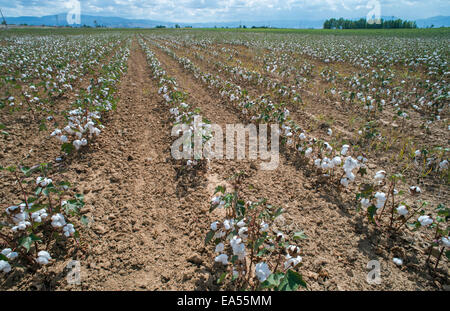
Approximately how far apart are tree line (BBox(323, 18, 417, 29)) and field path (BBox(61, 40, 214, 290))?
95.1 metres

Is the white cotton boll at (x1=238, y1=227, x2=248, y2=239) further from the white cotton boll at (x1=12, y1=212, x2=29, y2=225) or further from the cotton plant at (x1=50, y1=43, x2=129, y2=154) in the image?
the cotton plant at (x1=50, y1=43, x2=129, y2=154)

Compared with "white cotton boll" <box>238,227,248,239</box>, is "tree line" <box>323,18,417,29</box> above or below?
above

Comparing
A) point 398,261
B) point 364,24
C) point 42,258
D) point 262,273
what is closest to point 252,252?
point 262,273

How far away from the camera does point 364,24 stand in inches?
3118

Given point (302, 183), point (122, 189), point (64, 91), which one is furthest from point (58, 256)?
point (64, 91)

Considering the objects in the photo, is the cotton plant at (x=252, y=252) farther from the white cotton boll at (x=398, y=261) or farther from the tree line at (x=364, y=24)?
the tree line at (x=364, y=24)

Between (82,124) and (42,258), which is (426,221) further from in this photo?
(82,124)

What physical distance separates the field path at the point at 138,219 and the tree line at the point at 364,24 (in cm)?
9509

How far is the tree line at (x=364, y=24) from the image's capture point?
2800 inches

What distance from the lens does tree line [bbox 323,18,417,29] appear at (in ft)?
233

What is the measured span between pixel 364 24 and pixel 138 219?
102209 mm

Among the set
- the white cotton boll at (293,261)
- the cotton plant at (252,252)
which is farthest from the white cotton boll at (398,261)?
the white cotton boll at (293,261)

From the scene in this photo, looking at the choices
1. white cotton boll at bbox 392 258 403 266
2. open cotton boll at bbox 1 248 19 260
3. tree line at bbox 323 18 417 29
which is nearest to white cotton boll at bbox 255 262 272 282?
white cotton boll at bbox 392 258 403 266

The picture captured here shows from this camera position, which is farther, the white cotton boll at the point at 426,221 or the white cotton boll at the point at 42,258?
the white cotton boll at the point at 426,221
